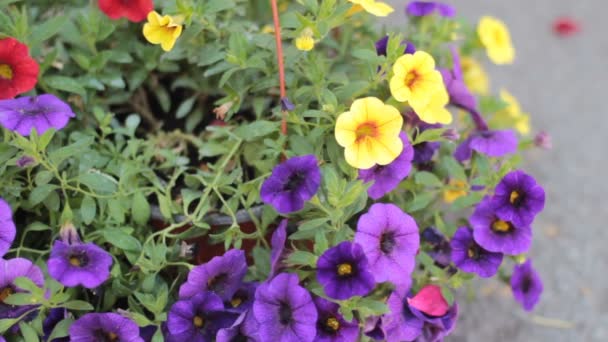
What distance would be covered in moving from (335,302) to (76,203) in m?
0.43

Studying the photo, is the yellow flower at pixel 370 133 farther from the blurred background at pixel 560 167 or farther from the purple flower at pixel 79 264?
the blurred background at pixel 560 167

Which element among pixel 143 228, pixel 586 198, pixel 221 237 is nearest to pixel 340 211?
pixel 221 237

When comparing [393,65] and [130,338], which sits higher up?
[393,65]

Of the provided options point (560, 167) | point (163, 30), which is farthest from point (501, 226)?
point (560, 167)

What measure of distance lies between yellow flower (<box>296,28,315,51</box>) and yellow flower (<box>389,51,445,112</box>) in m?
0.13

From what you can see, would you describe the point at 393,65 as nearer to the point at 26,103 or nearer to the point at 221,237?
the point at 221,237

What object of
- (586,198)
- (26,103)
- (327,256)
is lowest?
(586,198)

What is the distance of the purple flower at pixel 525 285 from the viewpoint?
51.4 inches

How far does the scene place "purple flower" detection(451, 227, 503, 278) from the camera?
3.86ft

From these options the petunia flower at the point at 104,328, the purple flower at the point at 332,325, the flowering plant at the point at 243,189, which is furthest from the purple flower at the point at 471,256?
the petunia flower at the point at 104,328

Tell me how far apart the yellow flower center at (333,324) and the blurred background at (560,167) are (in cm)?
64

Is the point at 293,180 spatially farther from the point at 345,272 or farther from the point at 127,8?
the point at 127,8

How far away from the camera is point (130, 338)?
105cm

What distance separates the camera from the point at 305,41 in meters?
1.10
